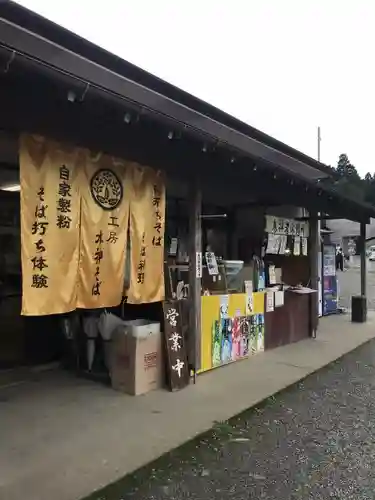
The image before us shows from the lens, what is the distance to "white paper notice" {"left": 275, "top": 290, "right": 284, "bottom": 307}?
9.16 meters

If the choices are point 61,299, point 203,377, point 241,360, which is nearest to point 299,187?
point 241,360

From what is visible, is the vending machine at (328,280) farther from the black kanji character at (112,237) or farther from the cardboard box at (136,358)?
the black kanji character at (112,237)

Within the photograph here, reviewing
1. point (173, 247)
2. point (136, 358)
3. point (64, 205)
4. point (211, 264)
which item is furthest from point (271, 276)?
point (64, 205)

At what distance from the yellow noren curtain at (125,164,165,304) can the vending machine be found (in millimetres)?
8629

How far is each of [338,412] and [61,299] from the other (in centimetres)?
335

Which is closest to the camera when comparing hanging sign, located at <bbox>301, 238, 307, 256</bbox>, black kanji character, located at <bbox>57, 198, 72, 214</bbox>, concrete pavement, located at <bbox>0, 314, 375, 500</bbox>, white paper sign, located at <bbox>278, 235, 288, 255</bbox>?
concrete pavement, located at <bbox>0, 314, 375, 500</bbox>

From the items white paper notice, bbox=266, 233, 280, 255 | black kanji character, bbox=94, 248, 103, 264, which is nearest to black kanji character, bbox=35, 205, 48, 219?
black kanji character, bbox=94, 248, 103, 264

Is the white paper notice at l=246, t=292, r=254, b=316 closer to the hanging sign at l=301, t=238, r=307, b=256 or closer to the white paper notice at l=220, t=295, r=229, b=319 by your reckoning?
the white paper notice at l=220, t=295, r=229, b=319

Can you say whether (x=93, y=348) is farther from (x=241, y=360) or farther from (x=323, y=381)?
(x=323, y=381)

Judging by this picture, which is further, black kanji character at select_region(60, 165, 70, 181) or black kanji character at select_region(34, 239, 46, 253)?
black kanji character at select_region(60, 165, 70, 181)

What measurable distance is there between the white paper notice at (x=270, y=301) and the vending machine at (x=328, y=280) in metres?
5.22

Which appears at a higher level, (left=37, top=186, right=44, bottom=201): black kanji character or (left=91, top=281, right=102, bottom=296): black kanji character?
(left=37, top=186, right=44, bottom=201): black kanji character

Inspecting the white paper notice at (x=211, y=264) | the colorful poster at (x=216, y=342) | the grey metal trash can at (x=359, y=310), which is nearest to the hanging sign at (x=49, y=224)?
the colorful poster at (x=216, y=342)

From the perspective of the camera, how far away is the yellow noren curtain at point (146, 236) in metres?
5.85
